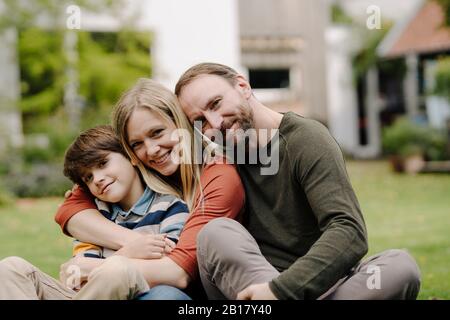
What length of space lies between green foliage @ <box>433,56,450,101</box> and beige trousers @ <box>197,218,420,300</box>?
34.4ft

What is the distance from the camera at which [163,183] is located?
2.75 m

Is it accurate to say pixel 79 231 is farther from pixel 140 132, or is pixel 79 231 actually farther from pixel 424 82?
pixel 424 82

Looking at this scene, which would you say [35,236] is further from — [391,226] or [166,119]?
[166,119]

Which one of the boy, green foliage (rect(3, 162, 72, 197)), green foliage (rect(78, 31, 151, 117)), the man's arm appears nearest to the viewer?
the man's arm

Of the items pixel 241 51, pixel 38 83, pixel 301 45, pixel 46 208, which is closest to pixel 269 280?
pixel 46 208

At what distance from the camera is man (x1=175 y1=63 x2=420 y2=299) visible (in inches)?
86.0

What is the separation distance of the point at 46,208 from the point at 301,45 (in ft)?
31.6

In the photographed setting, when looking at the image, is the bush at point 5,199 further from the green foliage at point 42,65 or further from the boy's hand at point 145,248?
the boy's hand at point 145,248

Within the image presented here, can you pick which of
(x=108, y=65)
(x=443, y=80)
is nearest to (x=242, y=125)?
(x=108, y=65)

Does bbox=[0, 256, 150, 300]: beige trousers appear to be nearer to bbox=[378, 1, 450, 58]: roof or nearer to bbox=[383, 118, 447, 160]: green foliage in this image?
bbox=[383, 118, 447, 160]: green foliage

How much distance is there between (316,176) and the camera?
2.29m

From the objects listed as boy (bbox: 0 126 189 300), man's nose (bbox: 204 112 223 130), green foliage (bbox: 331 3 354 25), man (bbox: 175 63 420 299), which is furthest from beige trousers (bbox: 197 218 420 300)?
green foliage (bbox: 331 3 354 25)

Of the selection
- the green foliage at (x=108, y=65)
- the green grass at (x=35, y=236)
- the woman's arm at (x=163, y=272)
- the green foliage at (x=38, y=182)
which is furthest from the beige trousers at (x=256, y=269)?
the green foliage at (x=108, y=65)

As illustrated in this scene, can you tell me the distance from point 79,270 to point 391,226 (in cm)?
490
